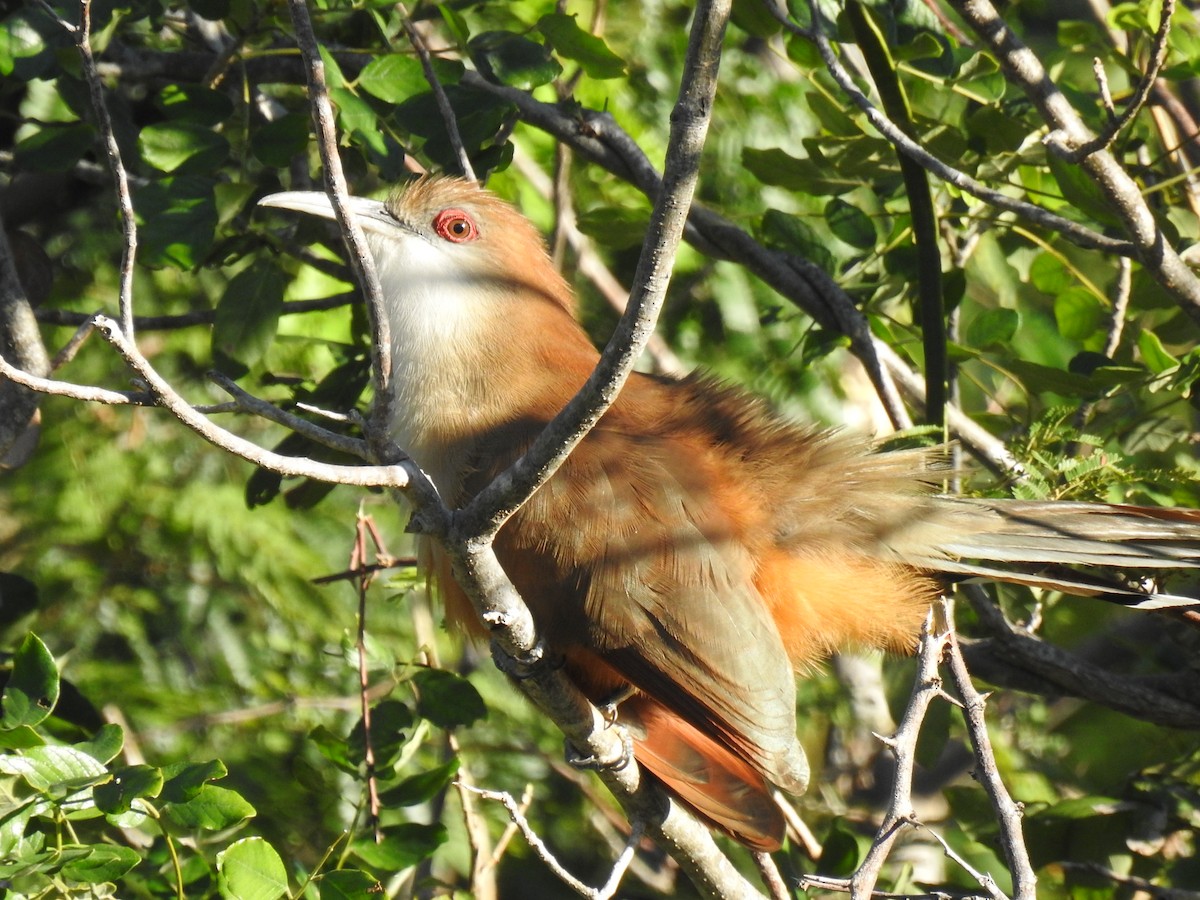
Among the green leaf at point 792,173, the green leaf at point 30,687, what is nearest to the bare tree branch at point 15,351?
the green leaf at point 30,687

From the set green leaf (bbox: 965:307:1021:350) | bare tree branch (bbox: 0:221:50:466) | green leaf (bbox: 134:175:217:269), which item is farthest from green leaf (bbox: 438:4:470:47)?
green leaf (bbox: 965:307:1021:350)

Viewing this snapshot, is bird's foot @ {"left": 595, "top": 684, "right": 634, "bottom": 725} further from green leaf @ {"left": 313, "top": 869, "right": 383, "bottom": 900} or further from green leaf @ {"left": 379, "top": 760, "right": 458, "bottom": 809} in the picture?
green leaf @ {"left": 313, "top": 869, "right": 383, "bottom": 900}

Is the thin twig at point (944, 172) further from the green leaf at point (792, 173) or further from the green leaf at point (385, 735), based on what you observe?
the green leaf at point (385, 735)

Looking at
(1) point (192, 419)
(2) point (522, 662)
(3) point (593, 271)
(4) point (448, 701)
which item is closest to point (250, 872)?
(2) point (522, 662)

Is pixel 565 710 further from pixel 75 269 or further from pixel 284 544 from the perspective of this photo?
pixel 75 269

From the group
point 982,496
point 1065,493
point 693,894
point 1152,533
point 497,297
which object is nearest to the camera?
point 1152,533

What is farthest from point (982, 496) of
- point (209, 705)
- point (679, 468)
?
point (209, 705)
